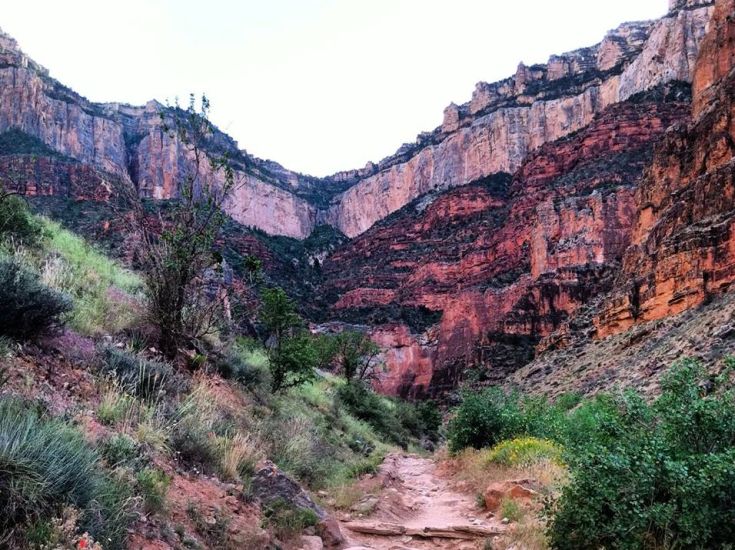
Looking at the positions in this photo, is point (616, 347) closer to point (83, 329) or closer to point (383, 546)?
point (383, 546)

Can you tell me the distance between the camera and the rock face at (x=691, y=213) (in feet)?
79.2

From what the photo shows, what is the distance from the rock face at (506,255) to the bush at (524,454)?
36068 millimetres

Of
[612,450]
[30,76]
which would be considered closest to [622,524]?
[612,450]

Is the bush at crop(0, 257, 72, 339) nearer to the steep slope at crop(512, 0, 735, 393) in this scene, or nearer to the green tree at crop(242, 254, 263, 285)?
the green tree at crop(242, 254, 263, 285)

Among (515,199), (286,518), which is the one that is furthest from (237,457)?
(515,199)

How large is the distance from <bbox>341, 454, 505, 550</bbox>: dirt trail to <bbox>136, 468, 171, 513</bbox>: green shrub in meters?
2.25

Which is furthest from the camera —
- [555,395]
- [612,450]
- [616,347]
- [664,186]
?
[664,186]

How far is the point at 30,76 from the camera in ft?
272

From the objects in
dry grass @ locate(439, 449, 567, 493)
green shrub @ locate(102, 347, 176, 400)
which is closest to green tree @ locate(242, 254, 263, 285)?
green shrub @ locate(102, 347, 176, 400)

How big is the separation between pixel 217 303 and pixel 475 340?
163 feet

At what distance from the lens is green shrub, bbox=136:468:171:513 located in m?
3.42

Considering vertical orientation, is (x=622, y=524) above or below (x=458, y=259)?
below

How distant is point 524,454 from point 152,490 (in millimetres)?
6613

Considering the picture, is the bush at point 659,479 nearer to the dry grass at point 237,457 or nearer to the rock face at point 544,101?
the dry grass at point 237,457
